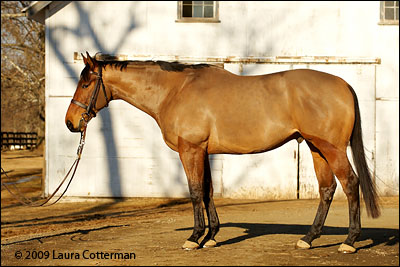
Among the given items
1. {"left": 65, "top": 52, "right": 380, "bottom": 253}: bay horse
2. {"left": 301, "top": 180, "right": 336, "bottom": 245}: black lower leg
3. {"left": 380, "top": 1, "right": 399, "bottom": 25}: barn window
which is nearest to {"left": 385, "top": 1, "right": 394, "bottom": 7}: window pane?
{"left": 380, "top": 1, "right": 399, "bottom": 25}: barn window

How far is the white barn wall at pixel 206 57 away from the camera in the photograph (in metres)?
14.8

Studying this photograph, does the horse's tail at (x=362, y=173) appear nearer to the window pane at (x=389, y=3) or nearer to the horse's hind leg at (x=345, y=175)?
the horse's hind leg at (x=345, y=175)

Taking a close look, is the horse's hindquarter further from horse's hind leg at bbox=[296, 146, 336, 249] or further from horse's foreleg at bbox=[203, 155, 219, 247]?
horse's hind leg at bbox=[296, 146, 336, 249]

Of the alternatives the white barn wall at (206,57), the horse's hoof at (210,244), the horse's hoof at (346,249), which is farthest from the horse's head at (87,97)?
the white barn wall at (206,57)

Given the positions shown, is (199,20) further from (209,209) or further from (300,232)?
(209,209)

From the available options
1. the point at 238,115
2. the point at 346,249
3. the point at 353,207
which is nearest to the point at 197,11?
the point at 238,115

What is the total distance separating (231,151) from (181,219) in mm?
4145

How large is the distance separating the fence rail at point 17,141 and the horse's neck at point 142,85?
119 feet

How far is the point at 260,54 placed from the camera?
1508 cm

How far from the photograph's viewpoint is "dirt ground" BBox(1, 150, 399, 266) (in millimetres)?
6228

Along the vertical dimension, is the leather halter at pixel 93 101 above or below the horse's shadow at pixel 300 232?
above

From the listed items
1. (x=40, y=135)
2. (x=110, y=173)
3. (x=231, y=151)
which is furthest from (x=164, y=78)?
(x=40, y=135)

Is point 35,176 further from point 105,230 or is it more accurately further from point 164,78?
point 164,78

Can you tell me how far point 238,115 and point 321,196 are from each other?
4.70ft
